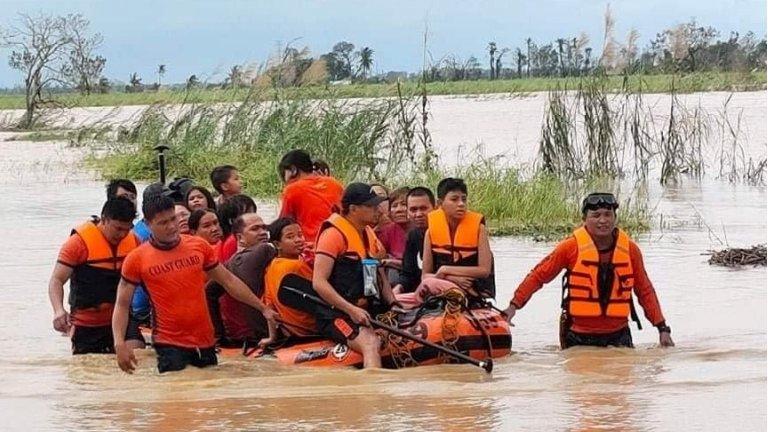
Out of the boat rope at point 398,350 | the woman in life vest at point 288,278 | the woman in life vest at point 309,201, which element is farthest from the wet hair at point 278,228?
the woman in life vest at point 309,201

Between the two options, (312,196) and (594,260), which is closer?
(594,260)

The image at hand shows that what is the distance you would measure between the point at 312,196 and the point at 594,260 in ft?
7.66

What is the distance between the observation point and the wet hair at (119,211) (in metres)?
8.73

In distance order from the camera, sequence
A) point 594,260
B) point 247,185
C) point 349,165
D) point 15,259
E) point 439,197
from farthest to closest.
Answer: point 247,185, point 349,165, point 15,259, point 439,197, point 594,260

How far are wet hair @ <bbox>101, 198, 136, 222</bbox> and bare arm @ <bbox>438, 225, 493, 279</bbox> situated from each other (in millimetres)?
1891

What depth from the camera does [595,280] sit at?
29.0 ft

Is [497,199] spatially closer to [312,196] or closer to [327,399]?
[312,196]

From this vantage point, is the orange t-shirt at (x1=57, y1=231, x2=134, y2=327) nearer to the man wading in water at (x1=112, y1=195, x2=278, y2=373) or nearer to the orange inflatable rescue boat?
the man wading in water at (x1=112, y1=195, x2=278, y2=373)

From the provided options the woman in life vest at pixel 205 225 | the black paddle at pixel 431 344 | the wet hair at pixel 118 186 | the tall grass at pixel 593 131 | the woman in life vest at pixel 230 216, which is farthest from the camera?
the tall grass at pixel 593 131

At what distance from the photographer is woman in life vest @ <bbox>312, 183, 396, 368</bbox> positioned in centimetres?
864

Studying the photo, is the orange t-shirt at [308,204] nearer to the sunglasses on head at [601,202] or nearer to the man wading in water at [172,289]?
the man wading in water at [172,289]

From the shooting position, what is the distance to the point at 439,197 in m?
9.48

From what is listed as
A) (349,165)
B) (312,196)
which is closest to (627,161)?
(349,165)

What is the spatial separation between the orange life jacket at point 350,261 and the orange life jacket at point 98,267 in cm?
119
